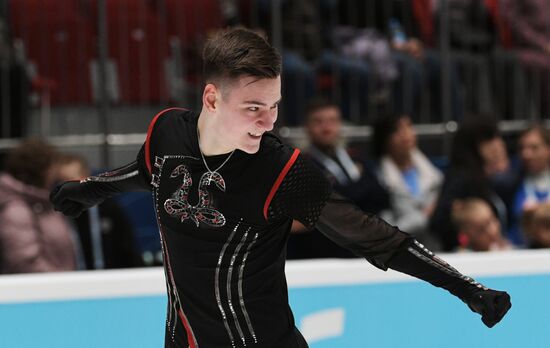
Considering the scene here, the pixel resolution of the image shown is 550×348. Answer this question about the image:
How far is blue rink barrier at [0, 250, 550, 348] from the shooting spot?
12.1ft

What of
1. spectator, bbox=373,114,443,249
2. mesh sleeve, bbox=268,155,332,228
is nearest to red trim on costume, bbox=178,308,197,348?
mesh sleeve, bbox=268,155,332,228

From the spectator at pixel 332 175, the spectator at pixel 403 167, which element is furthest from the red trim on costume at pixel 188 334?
the spectator at pixel 403 167

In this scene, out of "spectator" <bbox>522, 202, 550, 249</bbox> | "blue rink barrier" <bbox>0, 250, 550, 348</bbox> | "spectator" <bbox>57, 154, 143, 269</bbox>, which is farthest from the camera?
"spectator" <bbox>57, 154, 143, 269</bbox>

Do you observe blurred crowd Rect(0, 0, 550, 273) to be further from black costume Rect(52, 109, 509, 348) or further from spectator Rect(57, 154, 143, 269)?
black costume Rect(52, 109, 509, 348)

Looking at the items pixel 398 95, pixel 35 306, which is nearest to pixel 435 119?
pixel 398 95

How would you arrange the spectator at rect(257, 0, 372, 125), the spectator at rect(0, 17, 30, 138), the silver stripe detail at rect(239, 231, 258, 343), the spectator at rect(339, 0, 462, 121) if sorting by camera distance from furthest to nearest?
the spectator at rect(339, 0, 462, 121) < the spectator at rect(257, 0, 372, 125) < the spectator at rect(0, 17, 30, 138) < the silver stripe detail at rect(239, 231, 258, 343)

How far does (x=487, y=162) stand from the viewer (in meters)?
5.73

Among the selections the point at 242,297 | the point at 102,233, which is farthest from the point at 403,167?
the point at 242,297

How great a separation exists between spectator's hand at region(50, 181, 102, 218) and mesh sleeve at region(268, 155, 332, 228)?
637mm

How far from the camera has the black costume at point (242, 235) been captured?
2.68m

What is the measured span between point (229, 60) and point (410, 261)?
0.72 meters

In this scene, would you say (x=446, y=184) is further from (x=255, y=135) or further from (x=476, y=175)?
(x=255, y=135)

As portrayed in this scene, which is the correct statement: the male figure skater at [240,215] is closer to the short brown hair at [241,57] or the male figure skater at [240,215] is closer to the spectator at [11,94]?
the short brown hair at [241,57]

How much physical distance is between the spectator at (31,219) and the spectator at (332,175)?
1.12m
